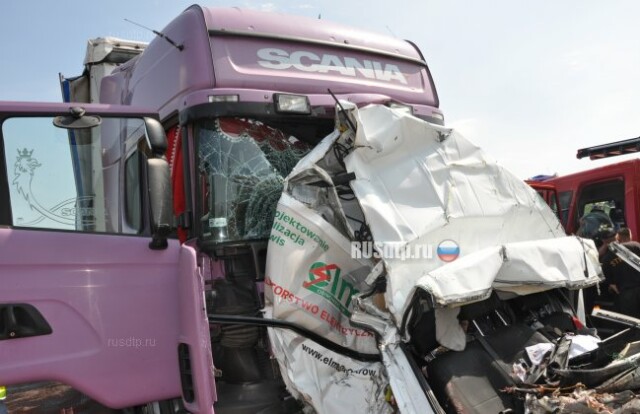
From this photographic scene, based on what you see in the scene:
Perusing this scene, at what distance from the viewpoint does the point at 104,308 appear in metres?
2.52

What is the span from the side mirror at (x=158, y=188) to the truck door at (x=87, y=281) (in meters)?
0.05

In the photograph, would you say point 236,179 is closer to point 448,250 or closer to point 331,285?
point 331,285

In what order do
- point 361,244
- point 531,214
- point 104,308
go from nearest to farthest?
1. point 104,308
2. point 361,244
3. point 531,214

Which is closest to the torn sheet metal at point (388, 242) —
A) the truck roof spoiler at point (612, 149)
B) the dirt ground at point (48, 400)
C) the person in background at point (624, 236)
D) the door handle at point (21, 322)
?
the dirt ground at point (48, 400)

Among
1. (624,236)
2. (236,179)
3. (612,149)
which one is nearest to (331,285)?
(236,179)

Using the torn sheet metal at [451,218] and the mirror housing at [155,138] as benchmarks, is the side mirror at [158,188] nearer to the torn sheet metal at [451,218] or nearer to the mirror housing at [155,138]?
the mirror housing at [155,138]

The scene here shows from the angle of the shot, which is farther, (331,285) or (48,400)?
(331,285)

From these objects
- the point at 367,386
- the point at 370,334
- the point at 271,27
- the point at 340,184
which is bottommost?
the point at 367,386

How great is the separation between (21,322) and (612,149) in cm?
687

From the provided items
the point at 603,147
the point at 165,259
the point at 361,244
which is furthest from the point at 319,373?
the point at 603,147

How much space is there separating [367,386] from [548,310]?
1209 mm

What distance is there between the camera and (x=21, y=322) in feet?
7.86

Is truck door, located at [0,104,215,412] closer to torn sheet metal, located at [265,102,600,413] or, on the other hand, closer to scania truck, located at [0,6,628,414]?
scania truck, located at [0,6,628,414]

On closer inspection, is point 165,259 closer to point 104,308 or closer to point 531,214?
point 104,308
